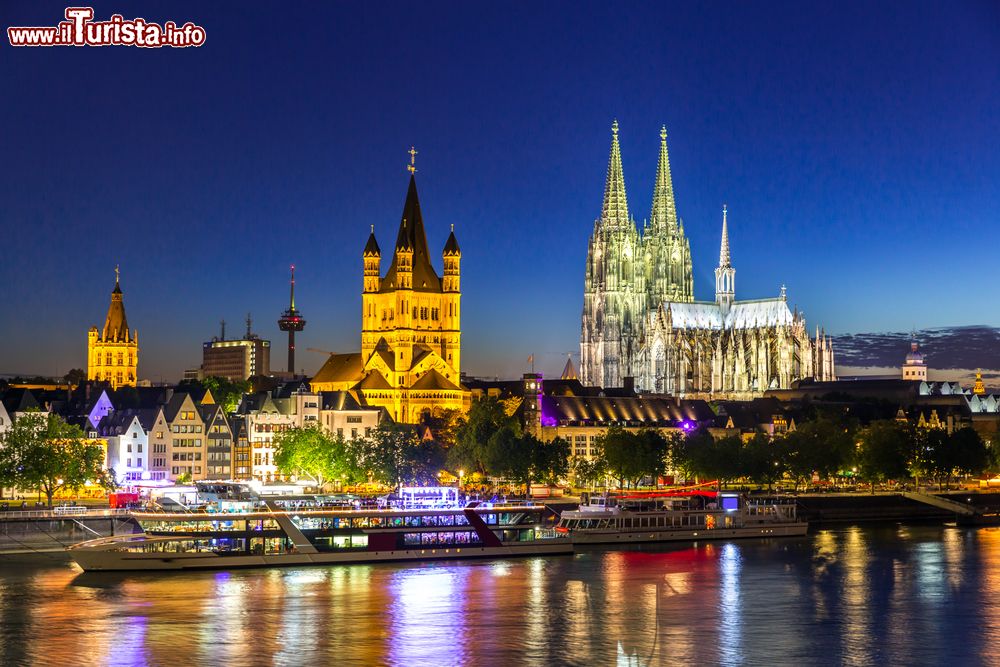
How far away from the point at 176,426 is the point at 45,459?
24816 millimetres

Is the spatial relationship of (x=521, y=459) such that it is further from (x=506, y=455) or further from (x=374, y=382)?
(x=374, y=382)

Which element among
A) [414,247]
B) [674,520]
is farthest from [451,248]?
[674,520]

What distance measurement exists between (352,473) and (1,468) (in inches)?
1101

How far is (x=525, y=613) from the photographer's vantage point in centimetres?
6675

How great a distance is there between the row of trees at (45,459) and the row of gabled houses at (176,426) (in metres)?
8.17

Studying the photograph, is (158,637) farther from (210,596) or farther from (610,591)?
(610,591)

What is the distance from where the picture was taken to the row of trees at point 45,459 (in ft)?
330

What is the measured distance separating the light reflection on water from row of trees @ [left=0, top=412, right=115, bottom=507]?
18.3m

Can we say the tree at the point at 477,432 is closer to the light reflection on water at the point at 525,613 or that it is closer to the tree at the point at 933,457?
the tree at the point at 933,457

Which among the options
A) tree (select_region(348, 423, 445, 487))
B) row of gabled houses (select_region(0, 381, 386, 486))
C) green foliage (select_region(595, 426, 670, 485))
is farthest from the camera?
green foliage (select_region(595, 426, 670, 485))

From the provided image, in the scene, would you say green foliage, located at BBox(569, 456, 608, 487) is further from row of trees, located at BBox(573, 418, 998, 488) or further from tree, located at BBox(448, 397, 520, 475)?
tree, located at BBox(448, 397, 520, 475)

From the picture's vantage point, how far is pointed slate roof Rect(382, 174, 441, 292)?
164 m

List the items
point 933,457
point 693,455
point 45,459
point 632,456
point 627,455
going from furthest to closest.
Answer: point 933,457
point 693,455
point 632,456
point 627,455
point 45,459

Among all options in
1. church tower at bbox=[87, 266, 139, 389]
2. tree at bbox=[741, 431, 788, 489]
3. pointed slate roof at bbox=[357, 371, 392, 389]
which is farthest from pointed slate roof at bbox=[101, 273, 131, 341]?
tree at bbox=[741, 431, 788, 489]
